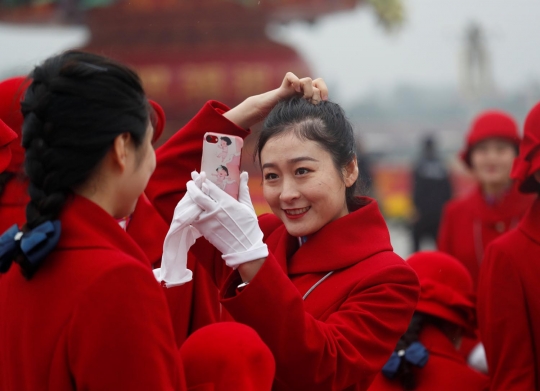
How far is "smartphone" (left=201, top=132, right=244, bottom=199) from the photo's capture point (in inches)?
76.2

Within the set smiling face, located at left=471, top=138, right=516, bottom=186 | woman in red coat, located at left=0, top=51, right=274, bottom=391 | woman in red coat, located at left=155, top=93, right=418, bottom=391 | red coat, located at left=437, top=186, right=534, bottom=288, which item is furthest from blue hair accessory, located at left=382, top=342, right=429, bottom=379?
smiling face, located at left=471, top=138, right=516, bottom=186

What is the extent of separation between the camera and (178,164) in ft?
7.40

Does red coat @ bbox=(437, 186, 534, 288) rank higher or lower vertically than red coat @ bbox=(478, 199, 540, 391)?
lower

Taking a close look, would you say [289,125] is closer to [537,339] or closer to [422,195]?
[537,339]

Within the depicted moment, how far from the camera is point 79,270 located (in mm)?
1358

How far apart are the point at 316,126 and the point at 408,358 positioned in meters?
0.79

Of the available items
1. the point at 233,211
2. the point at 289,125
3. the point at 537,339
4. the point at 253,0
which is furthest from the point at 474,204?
the point at 253,0

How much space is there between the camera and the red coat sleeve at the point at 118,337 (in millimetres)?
1311

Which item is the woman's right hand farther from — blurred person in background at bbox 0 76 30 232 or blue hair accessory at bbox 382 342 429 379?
blue hair accessory at bbox 382 342 429 379

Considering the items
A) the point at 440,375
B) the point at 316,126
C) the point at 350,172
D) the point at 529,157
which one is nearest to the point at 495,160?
the point at 529,157

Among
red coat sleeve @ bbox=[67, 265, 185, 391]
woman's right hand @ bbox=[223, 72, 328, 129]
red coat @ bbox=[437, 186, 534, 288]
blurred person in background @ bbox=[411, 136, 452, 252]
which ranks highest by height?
woman's right hand @ bbox=[223, 72, 328, 129]

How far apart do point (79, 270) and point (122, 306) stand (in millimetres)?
99

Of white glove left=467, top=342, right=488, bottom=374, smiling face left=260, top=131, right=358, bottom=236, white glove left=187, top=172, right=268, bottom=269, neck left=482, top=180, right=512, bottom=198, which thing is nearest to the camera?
white glove left=187, top=172, right=268, bottom=269

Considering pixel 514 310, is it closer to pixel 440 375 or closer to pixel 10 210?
pixel 440 375
